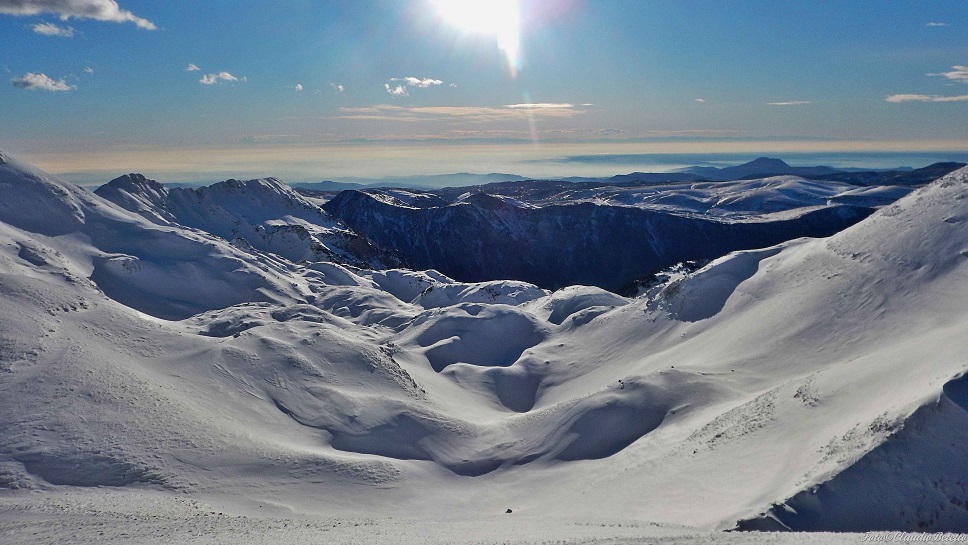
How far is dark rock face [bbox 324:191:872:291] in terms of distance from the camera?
7313 inches

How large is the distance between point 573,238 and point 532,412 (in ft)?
510

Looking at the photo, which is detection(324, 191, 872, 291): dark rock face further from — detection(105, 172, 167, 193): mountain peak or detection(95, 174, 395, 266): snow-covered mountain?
detection(105, 172, 167, 193): mountain peak

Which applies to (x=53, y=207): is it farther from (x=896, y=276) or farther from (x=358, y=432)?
(x=896, y=276)

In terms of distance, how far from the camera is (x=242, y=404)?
38438mm

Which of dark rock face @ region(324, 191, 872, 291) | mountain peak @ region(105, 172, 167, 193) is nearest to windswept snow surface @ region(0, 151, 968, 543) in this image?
mountain peak @ region(105, 172, 167, 193)

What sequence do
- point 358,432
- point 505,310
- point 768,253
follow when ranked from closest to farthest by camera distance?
point 358,432, point 768,253, point 505,310

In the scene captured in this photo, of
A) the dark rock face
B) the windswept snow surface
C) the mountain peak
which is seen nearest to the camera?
the windswept snow surface

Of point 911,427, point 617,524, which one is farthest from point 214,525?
Result: point 911,427

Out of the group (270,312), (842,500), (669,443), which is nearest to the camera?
(842,500)

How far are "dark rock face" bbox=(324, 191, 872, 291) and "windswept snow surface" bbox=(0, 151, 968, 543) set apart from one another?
124 m

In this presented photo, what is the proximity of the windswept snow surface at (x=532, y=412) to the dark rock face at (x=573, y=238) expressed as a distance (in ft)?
406

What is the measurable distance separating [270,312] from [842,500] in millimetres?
56236

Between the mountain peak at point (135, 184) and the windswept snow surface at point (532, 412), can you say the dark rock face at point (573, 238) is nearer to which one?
the mountain peak at point (135, 184)

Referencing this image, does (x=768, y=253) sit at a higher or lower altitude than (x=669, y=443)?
higher
